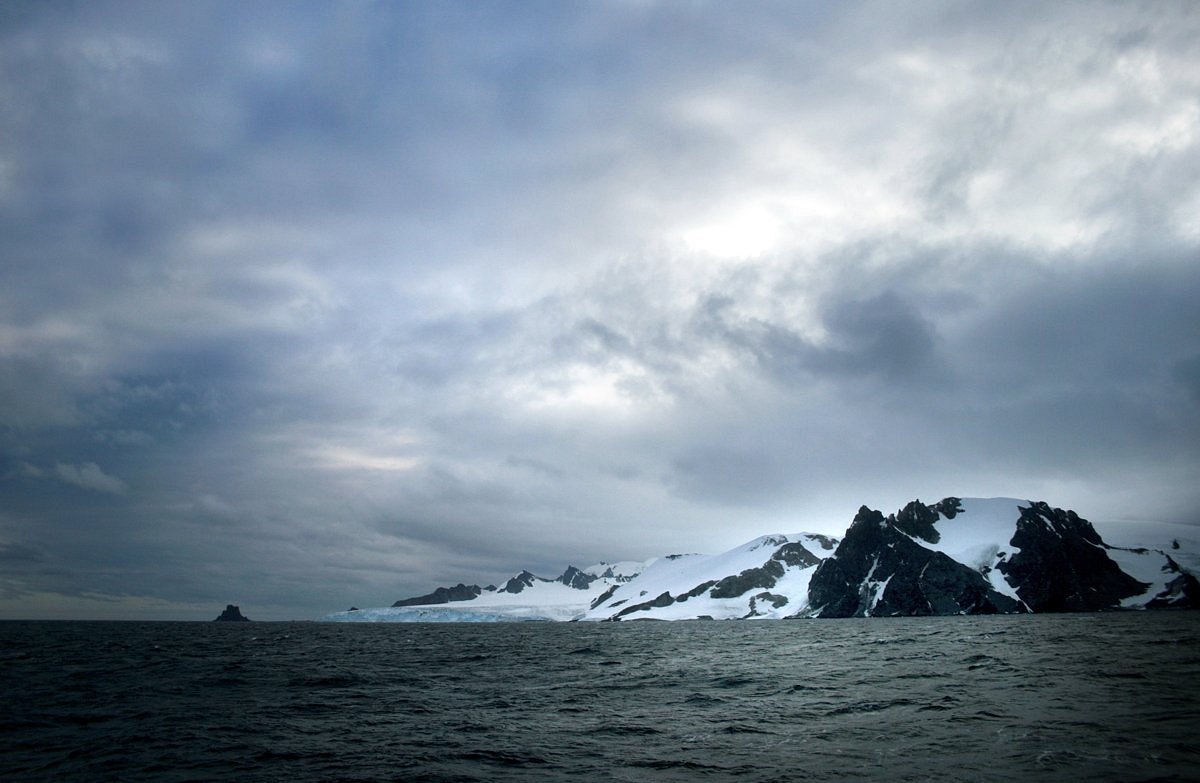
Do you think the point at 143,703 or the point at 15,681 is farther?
the point at 15,681

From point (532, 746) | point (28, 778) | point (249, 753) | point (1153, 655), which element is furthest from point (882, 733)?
point (1153, 655)

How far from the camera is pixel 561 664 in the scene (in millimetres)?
72125

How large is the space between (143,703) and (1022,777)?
49108 mm

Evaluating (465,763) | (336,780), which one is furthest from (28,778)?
(465,763)

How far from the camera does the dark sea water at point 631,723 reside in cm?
2423

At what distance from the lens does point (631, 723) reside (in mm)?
34219

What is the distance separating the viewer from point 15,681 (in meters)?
53.6

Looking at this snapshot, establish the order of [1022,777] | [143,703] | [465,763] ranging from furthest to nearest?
[143,703], [465,763], [1022,777]

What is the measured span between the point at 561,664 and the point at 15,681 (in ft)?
156

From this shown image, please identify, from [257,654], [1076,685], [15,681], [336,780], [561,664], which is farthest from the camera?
[257,654]

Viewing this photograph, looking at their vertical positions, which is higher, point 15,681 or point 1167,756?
point 1167,756

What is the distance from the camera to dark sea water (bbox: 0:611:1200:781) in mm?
24234

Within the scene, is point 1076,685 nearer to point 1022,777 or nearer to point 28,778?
point 1022,777

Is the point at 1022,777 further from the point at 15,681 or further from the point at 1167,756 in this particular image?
the point at 15,681
